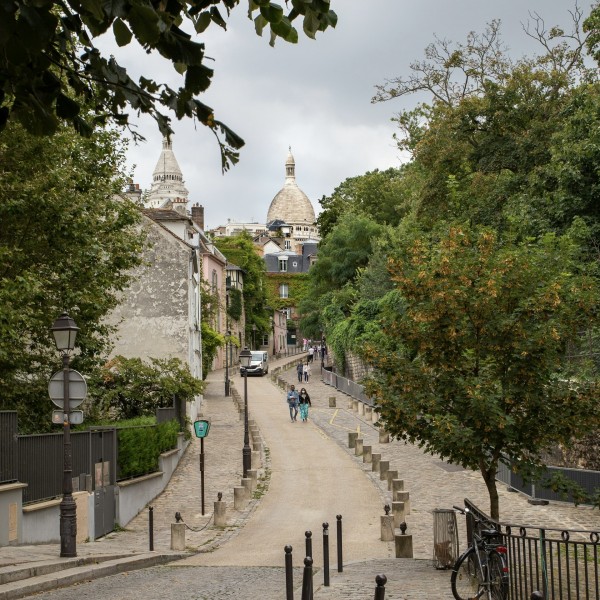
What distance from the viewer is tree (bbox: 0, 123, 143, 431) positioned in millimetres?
21953

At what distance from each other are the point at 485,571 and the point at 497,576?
0.98ft

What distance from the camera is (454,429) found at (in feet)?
46.5

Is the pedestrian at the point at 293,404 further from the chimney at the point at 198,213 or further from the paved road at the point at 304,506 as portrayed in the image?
the chimney at the point at 198,213

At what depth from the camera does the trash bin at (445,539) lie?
47.4ft

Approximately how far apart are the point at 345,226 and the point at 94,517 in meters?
49.8

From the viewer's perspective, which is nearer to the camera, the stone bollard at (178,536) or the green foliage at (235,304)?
the stone bollard at (178,536)

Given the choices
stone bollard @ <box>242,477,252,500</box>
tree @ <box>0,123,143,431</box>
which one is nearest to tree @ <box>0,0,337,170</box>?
tree @ <box>0,123,143,431</box>

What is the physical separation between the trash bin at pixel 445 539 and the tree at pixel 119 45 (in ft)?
29.3

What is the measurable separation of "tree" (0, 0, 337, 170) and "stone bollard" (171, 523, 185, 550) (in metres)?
13.1

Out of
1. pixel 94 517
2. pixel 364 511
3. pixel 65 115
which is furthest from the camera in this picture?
pixel 364 511

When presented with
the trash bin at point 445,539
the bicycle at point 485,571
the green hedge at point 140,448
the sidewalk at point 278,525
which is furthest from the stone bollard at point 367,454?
the bicycle at point 485,571

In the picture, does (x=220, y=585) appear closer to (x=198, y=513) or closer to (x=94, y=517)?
(x=94, y=517)

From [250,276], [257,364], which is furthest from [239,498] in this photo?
[250,276]

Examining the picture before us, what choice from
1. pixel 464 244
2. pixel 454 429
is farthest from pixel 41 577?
pixel 464 244
